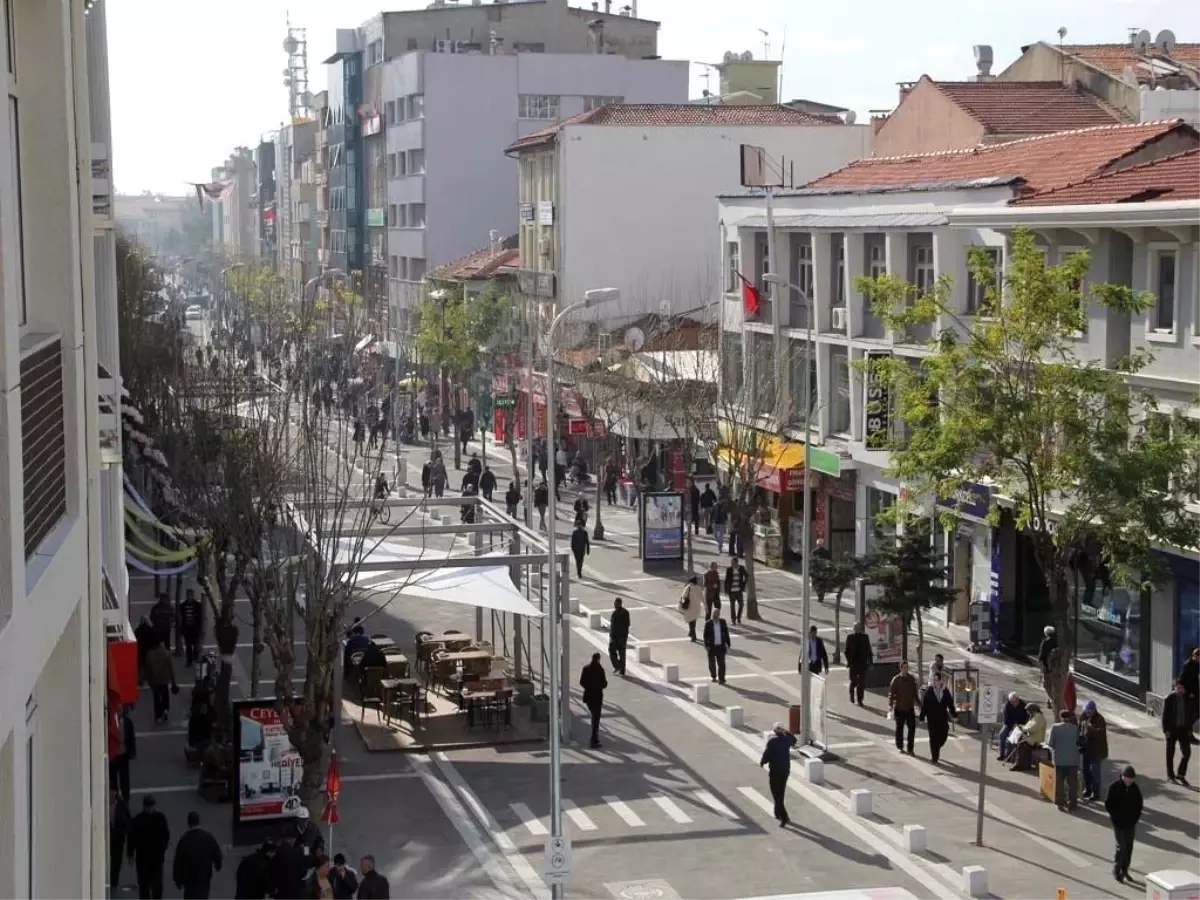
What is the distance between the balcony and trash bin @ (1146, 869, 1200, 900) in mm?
10150

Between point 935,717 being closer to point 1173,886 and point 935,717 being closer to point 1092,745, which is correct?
point 1092,745

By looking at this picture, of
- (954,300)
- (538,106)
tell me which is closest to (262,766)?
(954,300)

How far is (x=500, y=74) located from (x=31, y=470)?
7843cm

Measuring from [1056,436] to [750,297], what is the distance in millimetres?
18088

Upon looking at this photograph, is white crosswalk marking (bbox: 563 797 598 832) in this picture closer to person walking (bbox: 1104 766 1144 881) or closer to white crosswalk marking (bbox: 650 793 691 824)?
white crosswalk marking (bbox: 650 793 691 824)

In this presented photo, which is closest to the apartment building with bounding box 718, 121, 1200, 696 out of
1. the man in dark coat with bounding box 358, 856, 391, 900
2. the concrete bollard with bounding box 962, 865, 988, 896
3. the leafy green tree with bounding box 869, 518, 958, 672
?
the leafy green tree with bounding box 869, 518, 958, 672

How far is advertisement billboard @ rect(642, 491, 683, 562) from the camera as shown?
3891 centimetres

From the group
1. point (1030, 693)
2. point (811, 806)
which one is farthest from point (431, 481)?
point (811, 806)

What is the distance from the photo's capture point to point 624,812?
21781mm

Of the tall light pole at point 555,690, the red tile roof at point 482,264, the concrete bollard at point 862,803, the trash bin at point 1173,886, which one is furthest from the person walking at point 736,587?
the red tile roof at point 482,264

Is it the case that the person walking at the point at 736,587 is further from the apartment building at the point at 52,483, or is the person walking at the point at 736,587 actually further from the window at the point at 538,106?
the window at the point at 538,106

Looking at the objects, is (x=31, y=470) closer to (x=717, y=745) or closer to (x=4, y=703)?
(x=4, y=703)

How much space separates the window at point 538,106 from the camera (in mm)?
Answer: 83750

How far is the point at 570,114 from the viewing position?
8438cm
